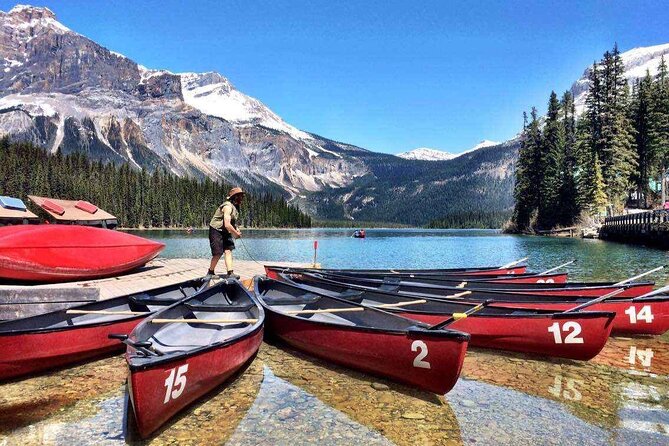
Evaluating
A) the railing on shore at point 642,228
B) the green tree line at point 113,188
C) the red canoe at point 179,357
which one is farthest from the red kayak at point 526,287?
the green tree line at point 113,188

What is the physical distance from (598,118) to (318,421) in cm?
8227

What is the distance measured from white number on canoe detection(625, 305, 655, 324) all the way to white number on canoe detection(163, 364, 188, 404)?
10.5m

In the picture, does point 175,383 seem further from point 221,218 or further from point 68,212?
point 68,212

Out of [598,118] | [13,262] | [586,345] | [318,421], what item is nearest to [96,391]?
[318,421]

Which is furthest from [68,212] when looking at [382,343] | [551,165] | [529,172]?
[529,172]

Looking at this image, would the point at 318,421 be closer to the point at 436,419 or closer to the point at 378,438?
the point at 378,438

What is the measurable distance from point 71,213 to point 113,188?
11801cm

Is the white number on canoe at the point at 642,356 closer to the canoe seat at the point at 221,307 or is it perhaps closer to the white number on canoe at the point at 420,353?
the white number on canoe at the point at 420,353

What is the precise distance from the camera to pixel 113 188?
5108 inches

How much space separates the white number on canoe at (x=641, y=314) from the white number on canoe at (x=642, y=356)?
761mm

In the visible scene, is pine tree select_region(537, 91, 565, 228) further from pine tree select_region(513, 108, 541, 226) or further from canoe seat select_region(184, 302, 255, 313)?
canoe seat select_region(184, 302, 255, 313)

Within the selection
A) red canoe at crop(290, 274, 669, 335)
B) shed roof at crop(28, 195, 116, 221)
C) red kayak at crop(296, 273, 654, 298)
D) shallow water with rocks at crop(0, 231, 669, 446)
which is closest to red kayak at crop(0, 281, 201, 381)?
shallow water with rocks at crop(0, 231, 669, 446)

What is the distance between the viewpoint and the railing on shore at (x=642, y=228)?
4600cm

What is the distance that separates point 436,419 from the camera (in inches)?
258
